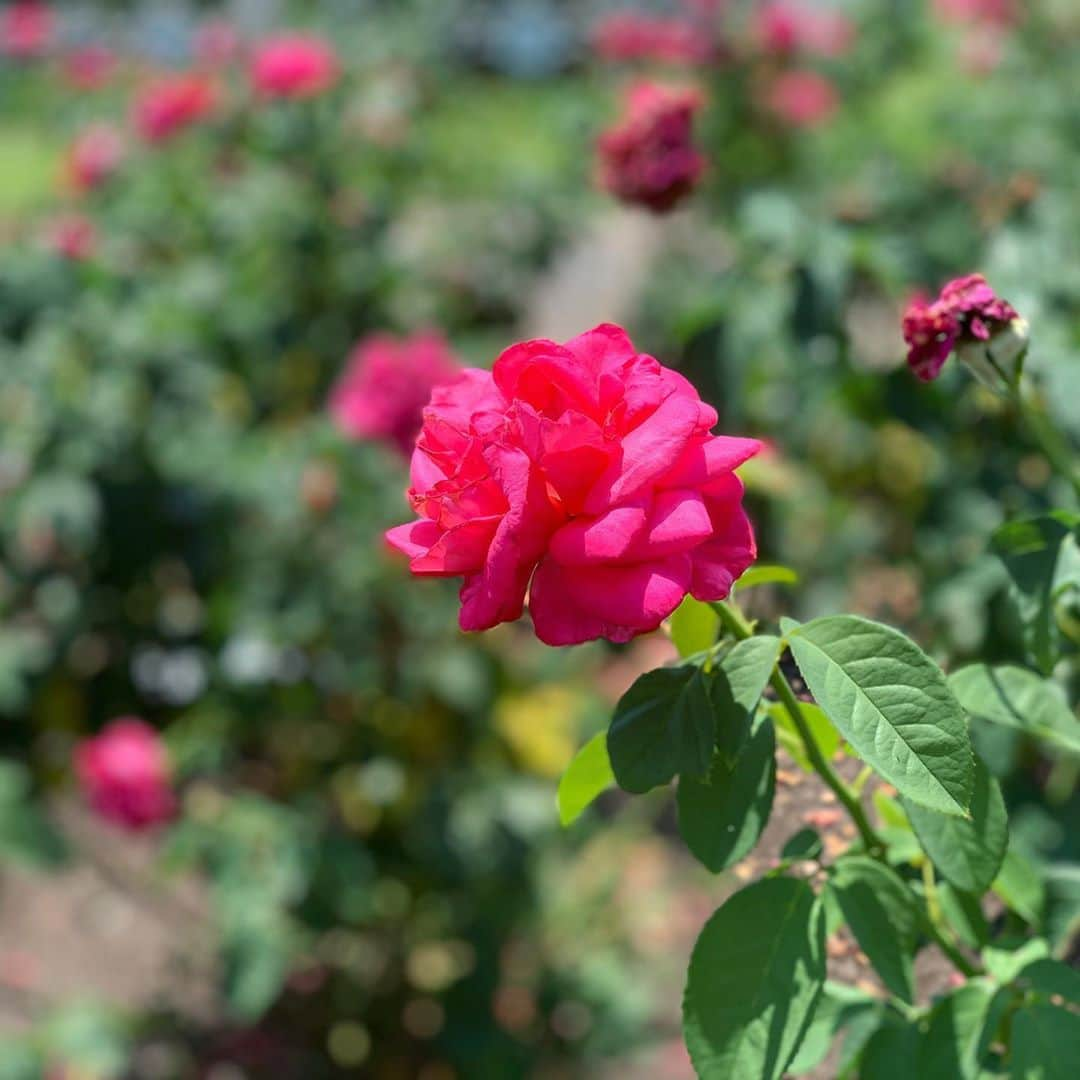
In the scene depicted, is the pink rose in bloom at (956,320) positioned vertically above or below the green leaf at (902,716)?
above

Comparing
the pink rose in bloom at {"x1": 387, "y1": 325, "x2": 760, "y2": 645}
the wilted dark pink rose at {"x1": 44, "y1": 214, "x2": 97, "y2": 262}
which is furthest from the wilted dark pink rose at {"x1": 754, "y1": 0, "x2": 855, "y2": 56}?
the pink rose in bloom at {"x1": 387, "y1": 325, "x2": 760, "y2": 645}

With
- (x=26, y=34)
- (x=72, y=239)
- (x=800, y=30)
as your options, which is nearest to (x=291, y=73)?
(x=72, y=239)

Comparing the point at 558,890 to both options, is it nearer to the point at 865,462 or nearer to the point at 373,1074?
the point at 373,1074

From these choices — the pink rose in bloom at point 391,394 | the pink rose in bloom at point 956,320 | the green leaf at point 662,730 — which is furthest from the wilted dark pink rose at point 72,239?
the green leaf at point 662,730

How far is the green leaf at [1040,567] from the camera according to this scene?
0.80m

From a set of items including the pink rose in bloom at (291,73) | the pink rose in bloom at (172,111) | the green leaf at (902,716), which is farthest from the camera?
the pink rose in bloom at (172,111)

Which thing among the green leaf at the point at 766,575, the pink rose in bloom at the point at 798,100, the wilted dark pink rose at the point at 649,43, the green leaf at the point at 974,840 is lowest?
the pink rose in bloom at the point at 798,100

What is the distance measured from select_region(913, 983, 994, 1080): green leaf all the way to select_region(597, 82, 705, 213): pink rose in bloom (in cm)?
109

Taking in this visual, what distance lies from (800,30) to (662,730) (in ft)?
13.6

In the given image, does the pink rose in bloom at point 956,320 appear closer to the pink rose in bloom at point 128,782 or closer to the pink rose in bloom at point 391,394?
the pink rose in bloom at point 391,394

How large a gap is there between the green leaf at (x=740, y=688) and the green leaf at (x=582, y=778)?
69mm

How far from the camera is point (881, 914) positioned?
71cm

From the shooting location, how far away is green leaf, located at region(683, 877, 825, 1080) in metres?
0.64

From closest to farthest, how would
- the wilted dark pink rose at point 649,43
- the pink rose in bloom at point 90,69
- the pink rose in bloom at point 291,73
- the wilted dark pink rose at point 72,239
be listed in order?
the wilted dark pink rose at point 72,239
the pink rose in bloom at point 291,73
the pink rose in bloom at point 90,69
the wilted dark pink rose at point 649,43
